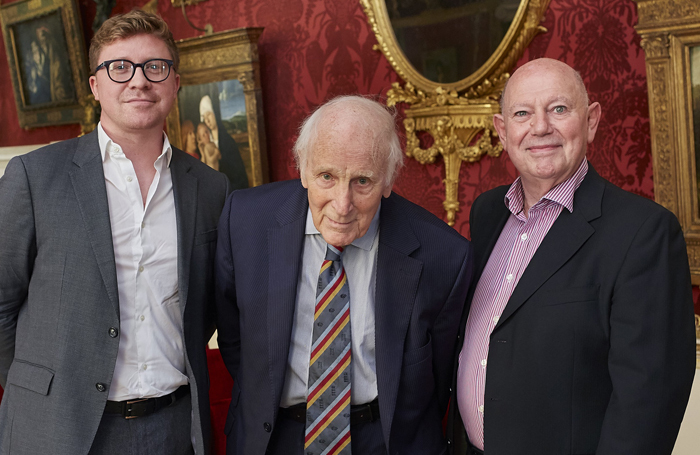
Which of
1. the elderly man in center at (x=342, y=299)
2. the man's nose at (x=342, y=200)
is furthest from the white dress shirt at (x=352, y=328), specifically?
the man's nose at (x=342, y=200)

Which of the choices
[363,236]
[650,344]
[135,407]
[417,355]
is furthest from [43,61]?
[650,344]

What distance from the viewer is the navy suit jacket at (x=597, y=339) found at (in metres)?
1.62

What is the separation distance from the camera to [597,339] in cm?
170

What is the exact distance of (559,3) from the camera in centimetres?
327

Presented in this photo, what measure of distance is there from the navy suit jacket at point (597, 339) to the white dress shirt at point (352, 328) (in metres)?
0.34

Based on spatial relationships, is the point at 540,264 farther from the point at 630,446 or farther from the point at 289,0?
the point at 289,0

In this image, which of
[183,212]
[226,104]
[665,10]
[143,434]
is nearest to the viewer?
[143,434]

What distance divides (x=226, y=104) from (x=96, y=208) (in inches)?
120

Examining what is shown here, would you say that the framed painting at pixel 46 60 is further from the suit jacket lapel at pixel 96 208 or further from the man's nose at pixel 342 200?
the man's nose at pixel 342 200

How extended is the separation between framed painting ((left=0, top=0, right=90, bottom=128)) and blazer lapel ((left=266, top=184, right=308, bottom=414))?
4665 millimetres

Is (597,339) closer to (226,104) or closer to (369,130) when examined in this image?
(369,130)

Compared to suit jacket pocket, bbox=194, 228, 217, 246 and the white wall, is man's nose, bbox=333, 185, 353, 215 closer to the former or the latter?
suit jacket pocket, bbox=194, 228, 217, 246

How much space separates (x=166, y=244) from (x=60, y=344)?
0.40 m

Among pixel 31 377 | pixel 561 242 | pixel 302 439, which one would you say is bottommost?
pixel 302 439
